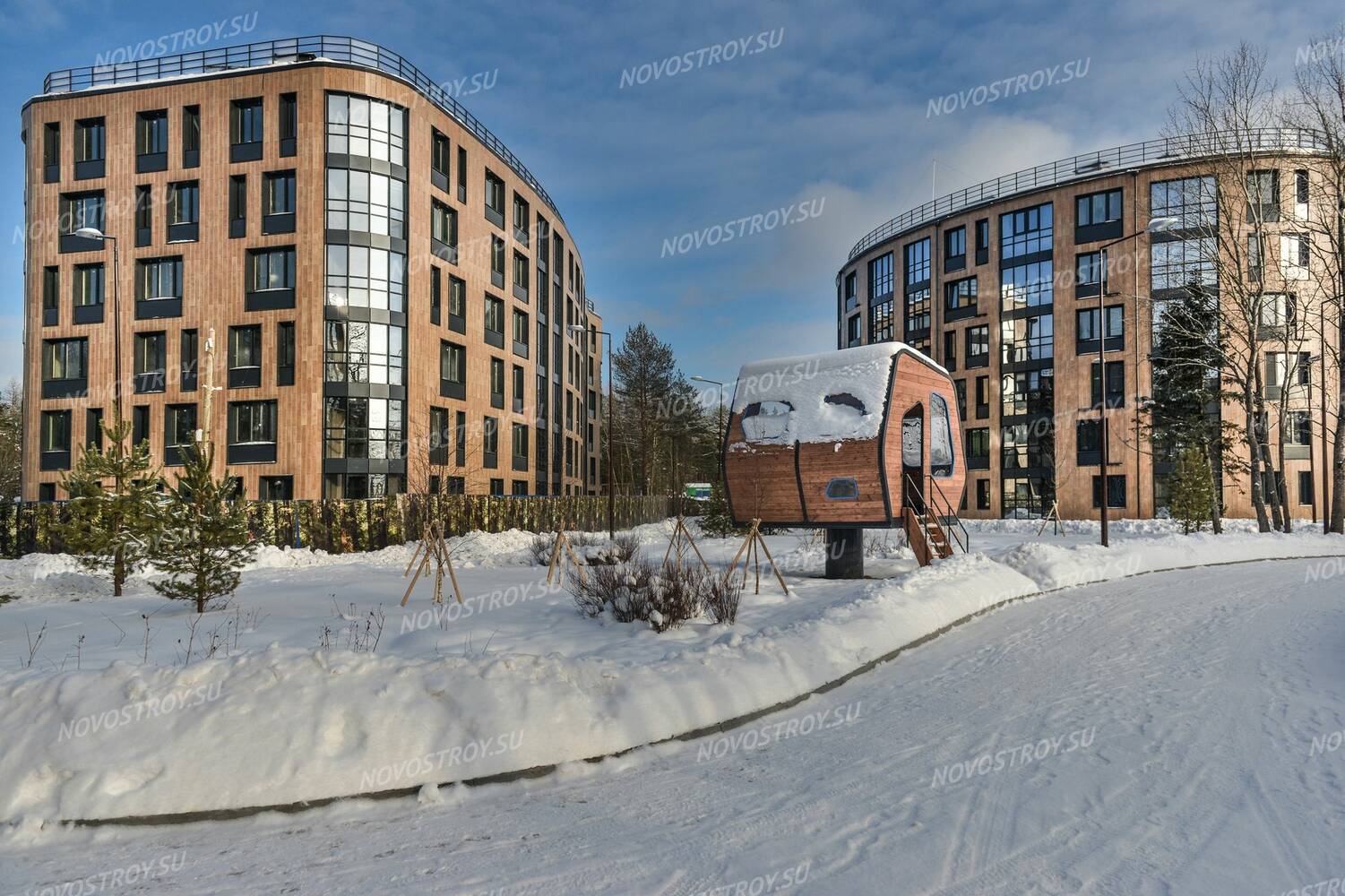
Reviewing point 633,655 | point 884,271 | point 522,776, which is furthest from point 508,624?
point 884,271

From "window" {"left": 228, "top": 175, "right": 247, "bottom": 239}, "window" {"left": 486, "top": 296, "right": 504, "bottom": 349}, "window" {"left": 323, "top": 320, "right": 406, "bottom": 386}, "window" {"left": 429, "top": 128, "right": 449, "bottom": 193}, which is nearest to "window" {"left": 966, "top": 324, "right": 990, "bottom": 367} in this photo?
"window" {"left": 486, "top": 296, "right": 504, "bottom": 349}

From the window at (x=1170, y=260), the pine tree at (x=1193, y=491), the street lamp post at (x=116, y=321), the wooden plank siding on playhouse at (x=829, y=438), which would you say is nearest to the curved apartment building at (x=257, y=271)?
the street lamp post at (x=116, y=321)

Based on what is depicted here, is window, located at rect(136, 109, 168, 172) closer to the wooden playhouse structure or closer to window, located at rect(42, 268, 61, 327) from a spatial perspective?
window, located at rect(42, 268, 61, 327)

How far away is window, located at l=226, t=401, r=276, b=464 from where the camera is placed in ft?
98.9

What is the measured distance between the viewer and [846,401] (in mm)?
15180

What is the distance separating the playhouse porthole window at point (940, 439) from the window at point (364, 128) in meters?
25.0

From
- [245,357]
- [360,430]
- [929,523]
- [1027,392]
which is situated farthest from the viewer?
[1027,392]

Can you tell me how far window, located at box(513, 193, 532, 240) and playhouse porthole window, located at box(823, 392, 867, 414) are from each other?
29.9 metres

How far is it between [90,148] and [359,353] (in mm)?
15482

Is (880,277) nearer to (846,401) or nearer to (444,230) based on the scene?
(444,230)

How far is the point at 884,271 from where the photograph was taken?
184 ft

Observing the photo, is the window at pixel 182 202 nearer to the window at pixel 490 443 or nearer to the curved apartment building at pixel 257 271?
the curved apartment building at pixel 257 271

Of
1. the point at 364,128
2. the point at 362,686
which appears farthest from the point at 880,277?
the point at 362,686

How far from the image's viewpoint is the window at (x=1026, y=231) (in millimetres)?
45594
